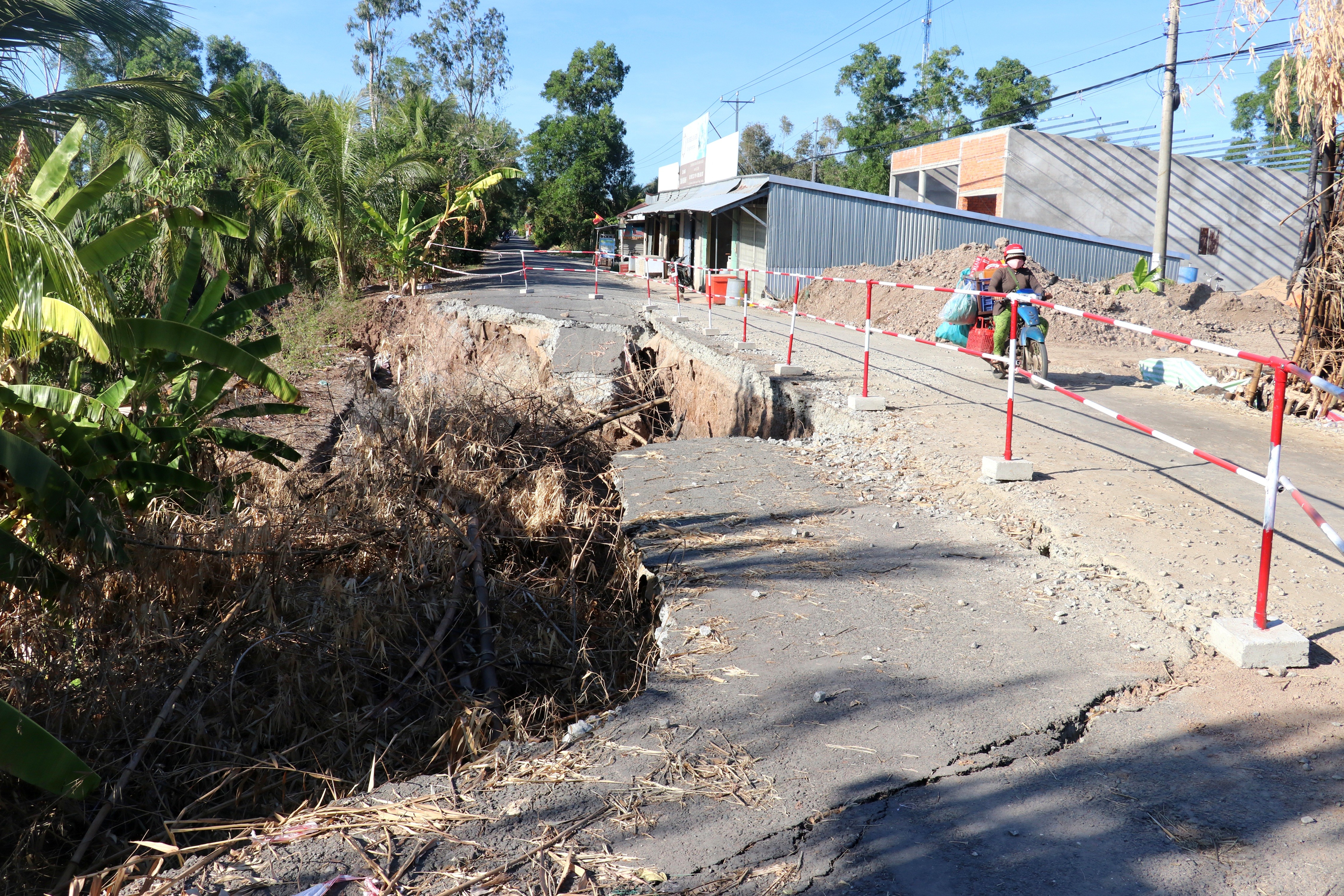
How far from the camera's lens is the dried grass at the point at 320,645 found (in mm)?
3953

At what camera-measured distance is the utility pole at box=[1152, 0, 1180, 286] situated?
20625 millimetres

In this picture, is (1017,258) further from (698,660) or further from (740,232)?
(740,232)

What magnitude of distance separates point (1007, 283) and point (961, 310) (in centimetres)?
106

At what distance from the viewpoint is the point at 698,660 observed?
375 centimetres

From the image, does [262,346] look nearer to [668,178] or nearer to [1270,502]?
[1270,502]

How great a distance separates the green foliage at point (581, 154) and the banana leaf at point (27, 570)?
4147 cm

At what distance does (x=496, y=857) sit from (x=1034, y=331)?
27.0 ft

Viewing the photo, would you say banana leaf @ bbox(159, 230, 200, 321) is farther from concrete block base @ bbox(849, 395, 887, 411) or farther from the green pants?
the green pants

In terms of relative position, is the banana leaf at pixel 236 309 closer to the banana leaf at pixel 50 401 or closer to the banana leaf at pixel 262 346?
the banana leaf at pixel 262 346

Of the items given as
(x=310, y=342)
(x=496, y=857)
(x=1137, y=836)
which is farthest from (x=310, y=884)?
(x=310, y=342)

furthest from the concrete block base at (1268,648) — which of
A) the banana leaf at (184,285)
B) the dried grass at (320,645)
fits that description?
the banana leaf at (184,285)

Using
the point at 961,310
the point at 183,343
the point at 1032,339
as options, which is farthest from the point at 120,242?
the point at 961,310

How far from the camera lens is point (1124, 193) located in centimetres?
2783

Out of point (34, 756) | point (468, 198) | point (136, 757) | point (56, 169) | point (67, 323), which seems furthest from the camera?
point (468, 198)
